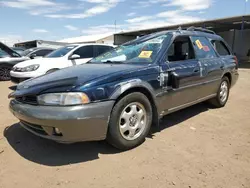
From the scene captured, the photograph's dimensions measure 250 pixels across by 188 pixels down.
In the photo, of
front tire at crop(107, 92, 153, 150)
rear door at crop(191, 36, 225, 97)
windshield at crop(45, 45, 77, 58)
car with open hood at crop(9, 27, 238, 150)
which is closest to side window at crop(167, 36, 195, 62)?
car with open hood at crop(9, 27, 238, 150)

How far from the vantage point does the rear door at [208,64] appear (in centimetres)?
435

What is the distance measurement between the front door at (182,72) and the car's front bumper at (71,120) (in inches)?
46.0

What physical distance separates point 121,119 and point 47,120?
91 cm

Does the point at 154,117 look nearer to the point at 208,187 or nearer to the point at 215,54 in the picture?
the point at 208,187

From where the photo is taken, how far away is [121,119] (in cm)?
304

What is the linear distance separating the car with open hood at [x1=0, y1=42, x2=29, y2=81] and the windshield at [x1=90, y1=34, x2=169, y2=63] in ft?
21.2

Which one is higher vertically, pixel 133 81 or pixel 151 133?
pixel 133 81

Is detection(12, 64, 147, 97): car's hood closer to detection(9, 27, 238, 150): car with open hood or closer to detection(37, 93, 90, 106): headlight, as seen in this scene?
detection(9, 27, 238, 150): car with open hood

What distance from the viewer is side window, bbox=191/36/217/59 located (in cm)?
436

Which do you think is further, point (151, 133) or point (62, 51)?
point (62, 51)

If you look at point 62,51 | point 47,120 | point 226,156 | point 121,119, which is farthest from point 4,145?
point 62,51

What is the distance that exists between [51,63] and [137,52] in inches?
170

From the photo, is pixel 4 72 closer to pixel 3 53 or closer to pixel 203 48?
pixel 3 53

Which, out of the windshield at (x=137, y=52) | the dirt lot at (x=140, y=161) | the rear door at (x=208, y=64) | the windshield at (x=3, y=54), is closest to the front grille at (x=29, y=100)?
the dirt lot at (x=140, y=161)
